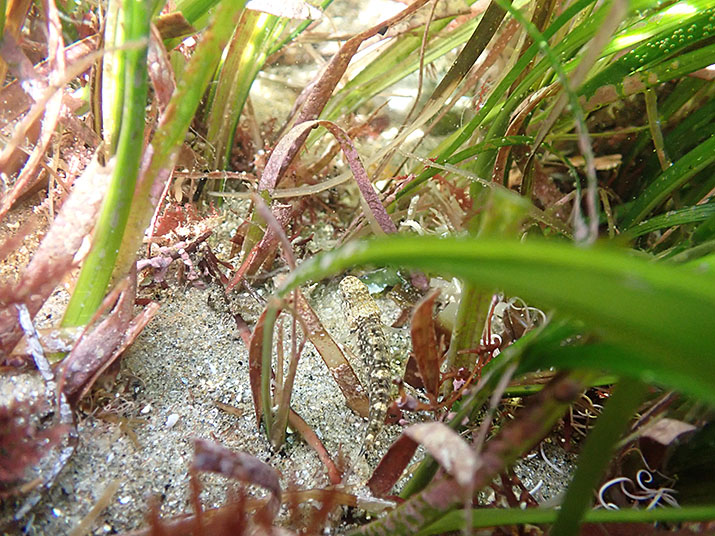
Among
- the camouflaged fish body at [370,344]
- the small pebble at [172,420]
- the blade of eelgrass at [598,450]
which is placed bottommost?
the camouflaged fish body at [370,344]

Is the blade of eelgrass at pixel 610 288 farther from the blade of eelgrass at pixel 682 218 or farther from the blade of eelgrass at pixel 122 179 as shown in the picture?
the blade of eelgrass at pixel 682 218

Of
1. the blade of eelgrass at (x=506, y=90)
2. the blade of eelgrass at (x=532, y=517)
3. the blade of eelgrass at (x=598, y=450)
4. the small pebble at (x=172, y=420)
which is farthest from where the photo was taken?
the blade of eelgrass at (x=506, y=90)

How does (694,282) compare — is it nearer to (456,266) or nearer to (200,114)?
(456,266)

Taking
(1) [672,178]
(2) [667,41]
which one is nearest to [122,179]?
(2) [667,41]

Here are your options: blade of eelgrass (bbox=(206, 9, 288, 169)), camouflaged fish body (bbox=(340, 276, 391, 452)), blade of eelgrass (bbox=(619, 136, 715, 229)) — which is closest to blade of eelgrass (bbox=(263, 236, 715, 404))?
camouflaged fish body (bbox=(340, 276, 391, 452))

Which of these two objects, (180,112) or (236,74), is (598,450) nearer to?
(180,112)

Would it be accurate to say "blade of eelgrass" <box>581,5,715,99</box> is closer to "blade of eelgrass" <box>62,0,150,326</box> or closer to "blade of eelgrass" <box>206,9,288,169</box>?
"blade of eelgrass" <box>206,9,288,169</box>

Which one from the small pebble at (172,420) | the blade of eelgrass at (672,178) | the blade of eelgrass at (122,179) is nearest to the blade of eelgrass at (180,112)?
the blade of eelgrass at (122,179)
